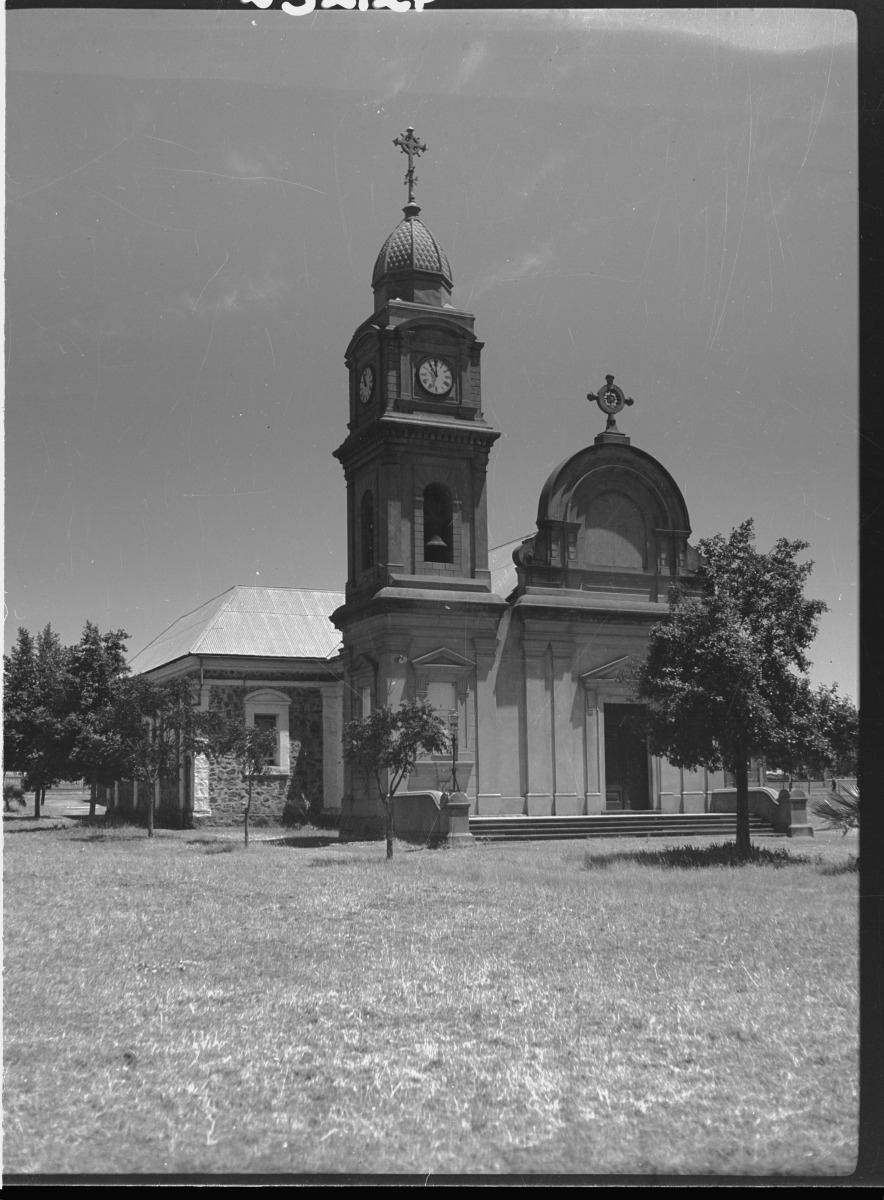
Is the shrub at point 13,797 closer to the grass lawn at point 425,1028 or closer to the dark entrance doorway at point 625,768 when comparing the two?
the grass lawn at point 425,1028

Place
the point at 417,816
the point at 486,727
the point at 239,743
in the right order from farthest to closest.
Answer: the point at 486,727
the point at 417,816
the point at 239,743

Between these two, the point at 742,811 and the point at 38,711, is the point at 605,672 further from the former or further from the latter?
the point at 38,711

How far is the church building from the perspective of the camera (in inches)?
1000

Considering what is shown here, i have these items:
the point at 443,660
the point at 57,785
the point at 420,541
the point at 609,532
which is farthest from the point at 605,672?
the point at 57,785

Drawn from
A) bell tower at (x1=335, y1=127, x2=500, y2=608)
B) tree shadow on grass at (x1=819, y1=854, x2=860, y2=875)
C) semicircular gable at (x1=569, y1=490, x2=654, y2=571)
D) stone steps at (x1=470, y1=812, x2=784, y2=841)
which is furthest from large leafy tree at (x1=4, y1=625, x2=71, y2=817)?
semicircular gable at (x1=569, y1=490, x2=654, y2=571)

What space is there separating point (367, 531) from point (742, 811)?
13.2 meters

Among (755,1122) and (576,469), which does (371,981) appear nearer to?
(755,1122)

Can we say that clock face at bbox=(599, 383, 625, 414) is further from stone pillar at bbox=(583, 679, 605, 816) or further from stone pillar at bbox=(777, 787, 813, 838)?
stone pillar at bbox=(583, 679, 605, 816)

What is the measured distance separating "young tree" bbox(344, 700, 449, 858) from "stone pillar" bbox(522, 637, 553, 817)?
15.8ft

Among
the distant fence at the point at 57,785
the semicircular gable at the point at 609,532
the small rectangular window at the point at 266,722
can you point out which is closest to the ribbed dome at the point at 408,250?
the distant fence at the point at 57,785

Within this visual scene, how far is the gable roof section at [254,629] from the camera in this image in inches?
504

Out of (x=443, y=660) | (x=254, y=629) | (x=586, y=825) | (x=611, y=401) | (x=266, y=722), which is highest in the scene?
(x=611, y=401)

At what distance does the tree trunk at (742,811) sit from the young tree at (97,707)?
830cm

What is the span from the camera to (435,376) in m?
25.1
